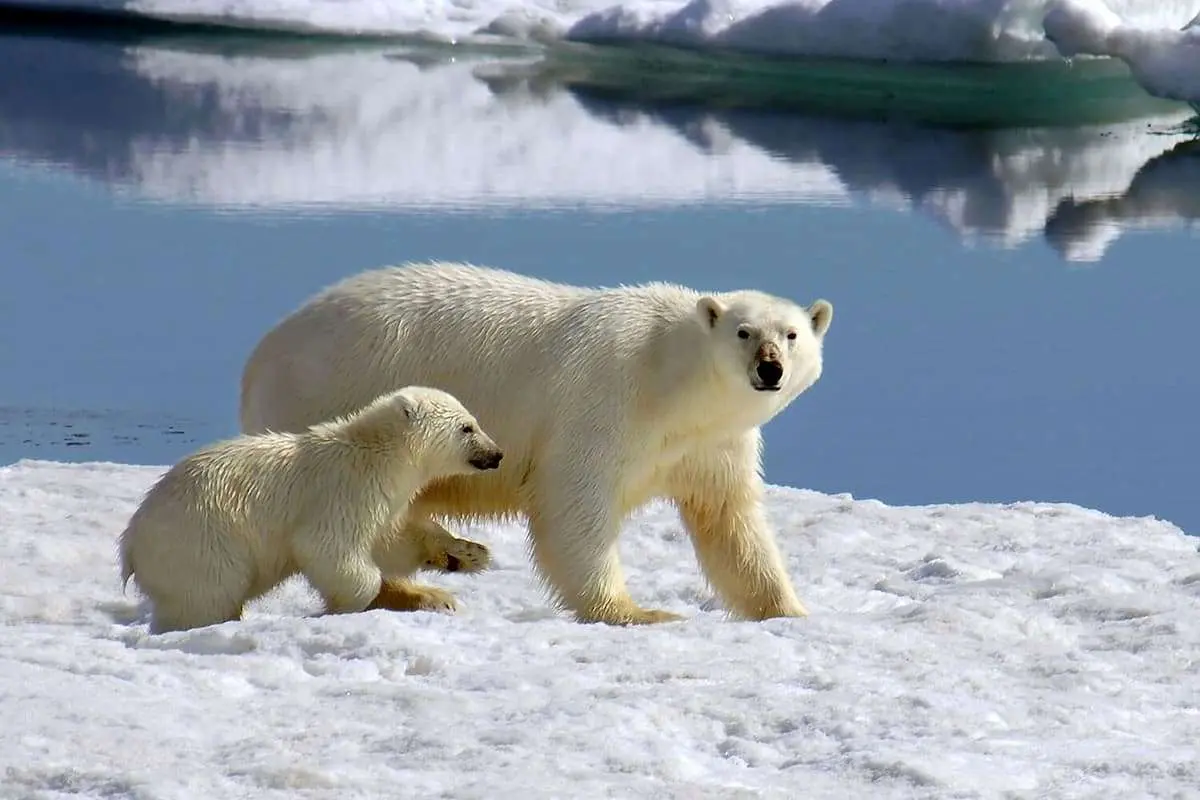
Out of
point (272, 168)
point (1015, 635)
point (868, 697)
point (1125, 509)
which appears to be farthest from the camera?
point (272, 168)

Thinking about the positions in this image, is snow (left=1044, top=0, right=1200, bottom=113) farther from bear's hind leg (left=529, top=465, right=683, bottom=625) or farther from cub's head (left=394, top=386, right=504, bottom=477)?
cub's head (left=394, top=386, right=504, bottom=477)

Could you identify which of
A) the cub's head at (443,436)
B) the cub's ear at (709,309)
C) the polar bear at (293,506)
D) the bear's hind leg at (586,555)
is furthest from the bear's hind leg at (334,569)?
the cub's ear at (709,309)

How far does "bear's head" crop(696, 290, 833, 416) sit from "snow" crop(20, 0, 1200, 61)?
475 inches

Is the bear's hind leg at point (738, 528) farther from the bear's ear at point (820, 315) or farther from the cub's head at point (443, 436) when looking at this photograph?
the cub's head at point (443, 436)

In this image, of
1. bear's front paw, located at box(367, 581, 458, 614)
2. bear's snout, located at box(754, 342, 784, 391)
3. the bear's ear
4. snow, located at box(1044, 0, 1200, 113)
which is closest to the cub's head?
bear's front paw, located at box(367, 581, 458, 614)

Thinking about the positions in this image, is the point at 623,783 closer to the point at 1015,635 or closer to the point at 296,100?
the point at 1015,635

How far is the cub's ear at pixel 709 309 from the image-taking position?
594cm

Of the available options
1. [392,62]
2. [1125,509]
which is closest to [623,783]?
[1125,509]

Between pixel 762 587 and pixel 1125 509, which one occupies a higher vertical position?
pixel 762 587

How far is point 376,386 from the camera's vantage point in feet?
21.0

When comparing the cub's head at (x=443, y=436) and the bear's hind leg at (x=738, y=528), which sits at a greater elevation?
the cub's head at (x=443, y=436)

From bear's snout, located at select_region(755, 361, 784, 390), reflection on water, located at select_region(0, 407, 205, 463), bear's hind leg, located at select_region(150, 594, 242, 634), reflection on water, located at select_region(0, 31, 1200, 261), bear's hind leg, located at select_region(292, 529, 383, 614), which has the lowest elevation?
reflection on water, located at select_region(0, 407, 205, 463)

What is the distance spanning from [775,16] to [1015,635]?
13.4 m

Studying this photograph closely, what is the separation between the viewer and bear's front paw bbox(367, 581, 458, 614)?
6.27 metres
